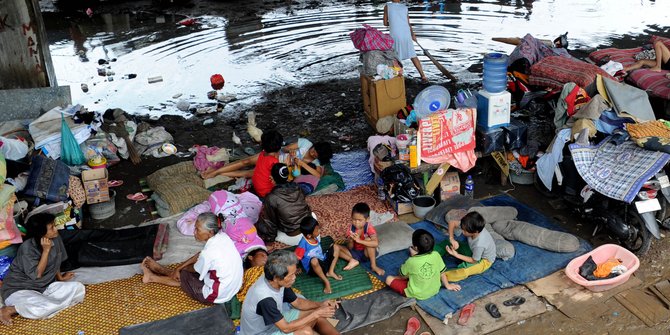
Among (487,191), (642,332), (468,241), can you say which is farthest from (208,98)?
(642,332)

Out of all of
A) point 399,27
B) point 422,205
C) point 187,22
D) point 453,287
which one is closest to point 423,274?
point 453,287

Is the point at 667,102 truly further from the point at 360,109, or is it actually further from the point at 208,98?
the point at 208,98

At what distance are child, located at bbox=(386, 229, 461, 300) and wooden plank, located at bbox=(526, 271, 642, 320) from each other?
2.64ft

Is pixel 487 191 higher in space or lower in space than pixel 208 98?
lower

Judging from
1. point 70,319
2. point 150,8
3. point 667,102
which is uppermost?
point 150,8

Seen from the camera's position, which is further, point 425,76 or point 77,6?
point 77,6

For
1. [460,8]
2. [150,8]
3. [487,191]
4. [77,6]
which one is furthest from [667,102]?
[77,6]

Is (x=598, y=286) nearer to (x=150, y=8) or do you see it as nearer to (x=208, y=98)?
(x=208, y=98)

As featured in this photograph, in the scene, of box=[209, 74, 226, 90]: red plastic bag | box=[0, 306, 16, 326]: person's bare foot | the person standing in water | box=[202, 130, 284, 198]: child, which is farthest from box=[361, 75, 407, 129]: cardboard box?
box=[0, 306, 16, 326]: person's bare foot

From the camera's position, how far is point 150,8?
18.1 metres

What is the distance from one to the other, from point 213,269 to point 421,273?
1.84 m

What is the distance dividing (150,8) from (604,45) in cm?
1291

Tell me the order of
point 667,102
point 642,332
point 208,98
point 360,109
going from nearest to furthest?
1. point 642,332
2. point 667,102
3. point 360,109
4. point 208,98

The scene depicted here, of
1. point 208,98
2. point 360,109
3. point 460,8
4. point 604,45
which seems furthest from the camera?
point 460,8
